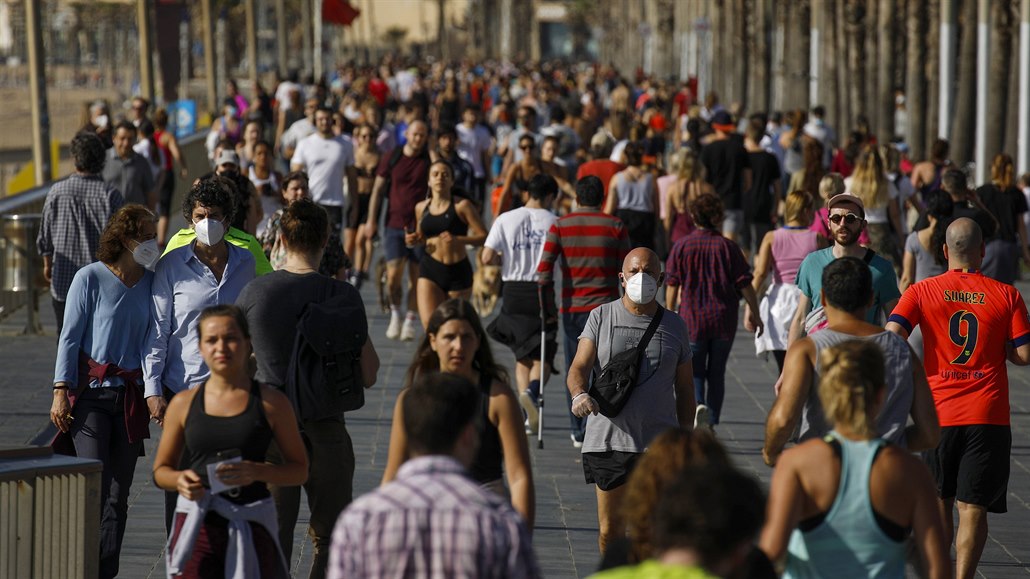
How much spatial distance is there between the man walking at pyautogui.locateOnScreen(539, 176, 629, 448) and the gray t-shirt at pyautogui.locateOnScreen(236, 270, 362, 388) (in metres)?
3.69

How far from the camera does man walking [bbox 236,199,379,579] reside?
6.77 meters

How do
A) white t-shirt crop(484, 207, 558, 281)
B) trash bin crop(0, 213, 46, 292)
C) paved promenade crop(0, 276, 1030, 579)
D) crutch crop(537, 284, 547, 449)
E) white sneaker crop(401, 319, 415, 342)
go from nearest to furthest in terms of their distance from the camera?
paved promenade crop(0, 276, 1030, 579), crutch crop(537, 284, 547, 449), white t-shirt crop(484, 207, 558, 281), white sneaker crop(401, 319, 415, 342), trash bin crop(0, 213, 46, 292)

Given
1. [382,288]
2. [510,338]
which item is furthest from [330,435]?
[382,288]

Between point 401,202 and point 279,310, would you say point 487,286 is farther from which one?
point 279,310

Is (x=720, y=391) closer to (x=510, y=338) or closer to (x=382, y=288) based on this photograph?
(x=510, y=338)

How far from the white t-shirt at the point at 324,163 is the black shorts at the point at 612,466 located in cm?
887

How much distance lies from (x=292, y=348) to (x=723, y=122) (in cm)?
1113

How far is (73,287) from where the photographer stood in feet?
23.6

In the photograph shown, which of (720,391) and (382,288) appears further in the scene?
(382,288)

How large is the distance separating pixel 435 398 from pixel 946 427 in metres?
3.62

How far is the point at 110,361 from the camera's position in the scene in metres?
7.26

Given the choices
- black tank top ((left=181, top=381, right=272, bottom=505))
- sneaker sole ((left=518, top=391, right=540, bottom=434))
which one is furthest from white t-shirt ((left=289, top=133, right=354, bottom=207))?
black tank top ((left=181, top=381, right=272, bottom=505))

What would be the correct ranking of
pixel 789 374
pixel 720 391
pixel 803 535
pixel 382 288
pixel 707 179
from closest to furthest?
pixel 803 535
pixel 789 374
pixel 720 391
pixel 382 288
pixel 707 179

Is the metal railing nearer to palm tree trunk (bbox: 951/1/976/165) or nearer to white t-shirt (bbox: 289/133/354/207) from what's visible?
white t-shirt (bbox: 289/133/354/207)
